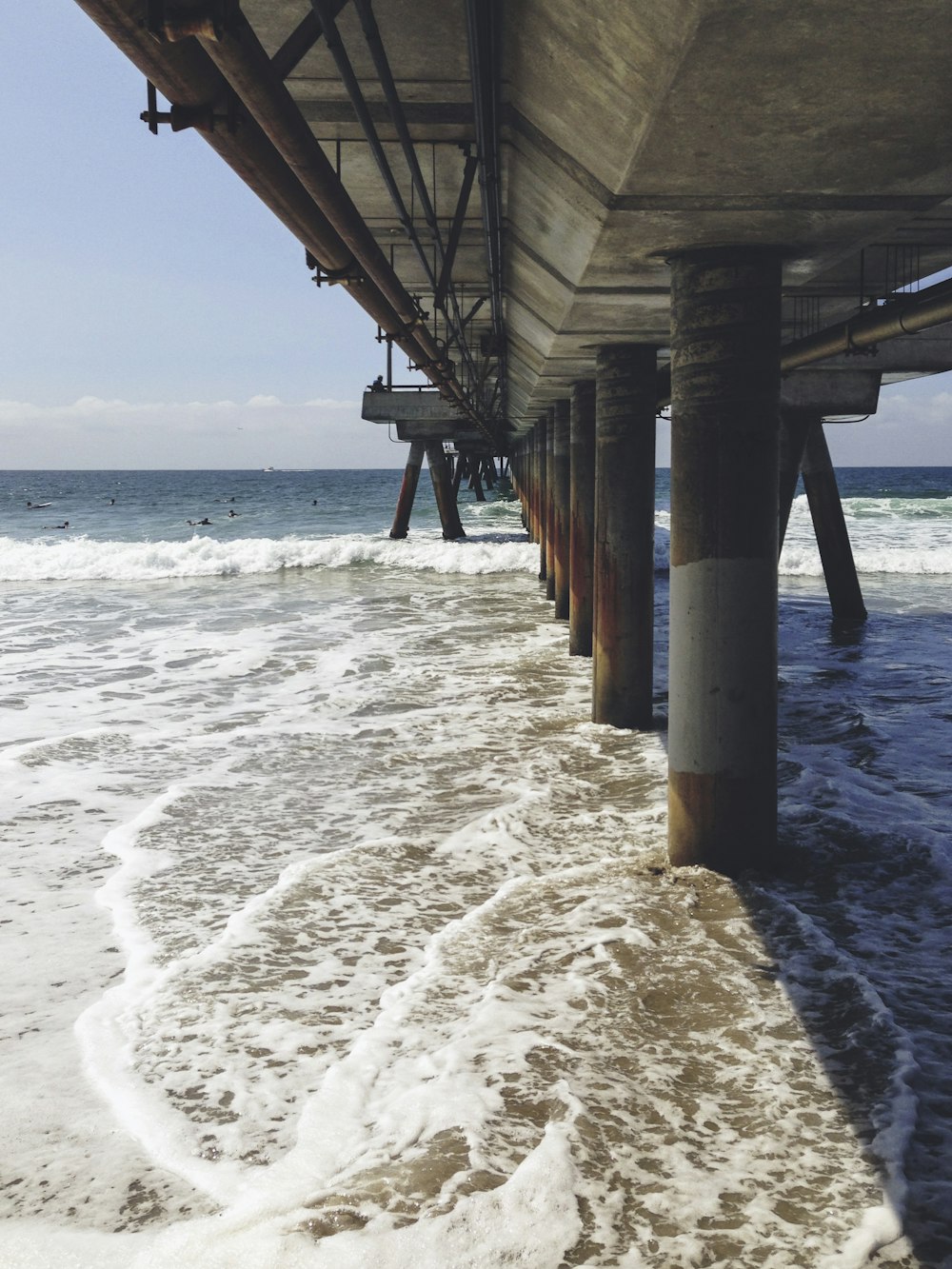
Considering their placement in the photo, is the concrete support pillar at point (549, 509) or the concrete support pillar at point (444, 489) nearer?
the concrete support pillar at point (549, 509)

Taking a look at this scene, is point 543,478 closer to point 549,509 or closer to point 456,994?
point 549,509

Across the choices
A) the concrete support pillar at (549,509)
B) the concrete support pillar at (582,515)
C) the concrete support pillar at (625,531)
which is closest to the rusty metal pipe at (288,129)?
the concrete support pillar at (625,531)

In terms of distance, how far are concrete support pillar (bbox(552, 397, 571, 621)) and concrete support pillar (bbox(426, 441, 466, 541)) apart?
15.8m

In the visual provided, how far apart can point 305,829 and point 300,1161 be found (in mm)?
3750

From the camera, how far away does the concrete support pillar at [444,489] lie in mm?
33219

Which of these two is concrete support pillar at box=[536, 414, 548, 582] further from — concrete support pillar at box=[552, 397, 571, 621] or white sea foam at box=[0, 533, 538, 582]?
concrete support pillar at box=[552, 397, 571, 621]

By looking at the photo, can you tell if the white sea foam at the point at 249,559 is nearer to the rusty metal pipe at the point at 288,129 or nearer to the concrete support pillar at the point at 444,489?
the concrete support pillar at the point at 444,489

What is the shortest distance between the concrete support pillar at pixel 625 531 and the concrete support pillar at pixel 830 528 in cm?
803

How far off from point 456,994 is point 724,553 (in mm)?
2841

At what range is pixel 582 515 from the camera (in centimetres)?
1339

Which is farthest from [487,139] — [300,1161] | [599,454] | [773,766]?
[599,454]

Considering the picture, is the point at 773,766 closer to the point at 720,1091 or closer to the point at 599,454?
the point at 720,1091

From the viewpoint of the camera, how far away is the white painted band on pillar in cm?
607

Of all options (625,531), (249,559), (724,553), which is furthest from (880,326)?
(249,559)
